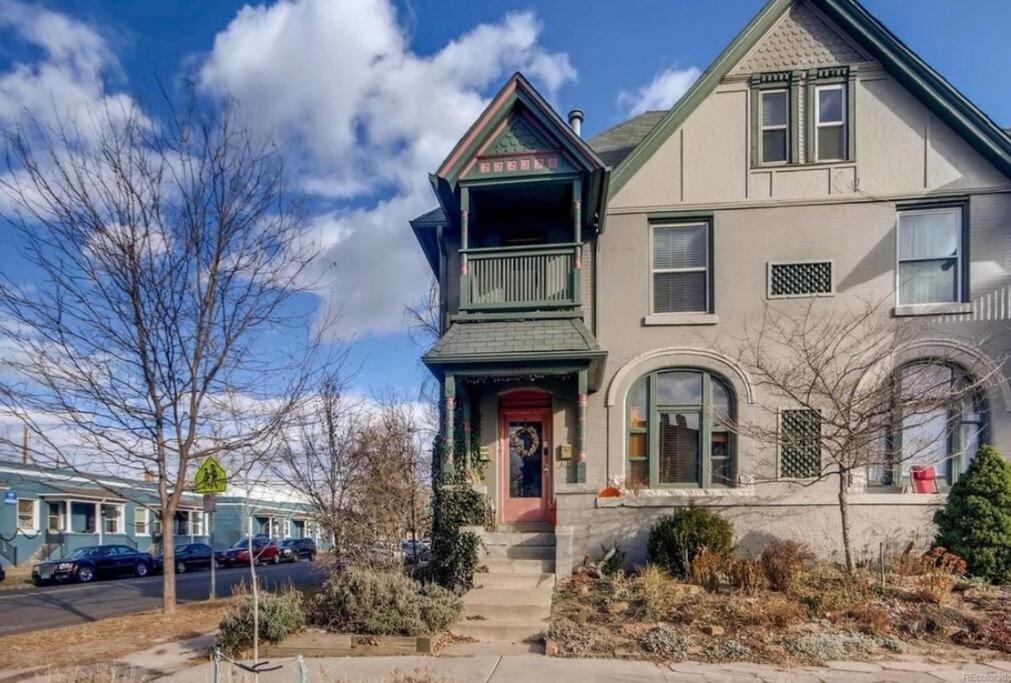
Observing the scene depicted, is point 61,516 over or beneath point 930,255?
beneath

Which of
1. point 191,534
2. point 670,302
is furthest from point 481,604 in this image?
point 191,534

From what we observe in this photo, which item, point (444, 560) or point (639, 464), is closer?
point (444, 560)

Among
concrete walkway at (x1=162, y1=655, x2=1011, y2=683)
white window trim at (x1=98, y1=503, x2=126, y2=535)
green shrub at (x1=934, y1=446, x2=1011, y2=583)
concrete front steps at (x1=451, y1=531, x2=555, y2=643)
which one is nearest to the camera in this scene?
concrete walkway at (x1=162, y1=655, x2=1011, y2=683)

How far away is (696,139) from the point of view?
11.9m

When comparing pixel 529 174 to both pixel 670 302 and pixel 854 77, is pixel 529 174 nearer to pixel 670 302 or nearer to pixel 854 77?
pixel 670 302

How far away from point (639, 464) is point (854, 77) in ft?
26.7

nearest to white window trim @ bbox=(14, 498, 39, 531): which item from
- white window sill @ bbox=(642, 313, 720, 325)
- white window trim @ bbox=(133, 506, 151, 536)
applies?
white window trim @ bbox=(133, 506, 151, 536)

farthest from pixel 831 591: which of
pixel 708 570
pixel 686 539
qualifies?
pixel 686 539

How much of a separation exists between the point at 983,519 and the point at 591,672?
6.61 meters

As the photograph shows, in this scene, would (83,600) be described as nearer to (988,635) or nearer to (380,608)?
(380,608)

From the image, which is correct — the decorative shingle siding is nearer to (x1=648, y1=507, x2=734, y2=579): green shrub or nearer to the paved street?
(x1=648, y1=507, x2=734, y2=579): green shrub

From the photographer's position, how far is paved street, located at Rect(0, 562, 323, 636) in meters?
12.6

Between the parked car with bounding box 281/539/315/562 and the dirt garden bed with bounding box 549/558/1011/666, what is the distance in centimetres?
2902

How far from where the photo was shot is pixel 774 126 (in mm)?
11727
